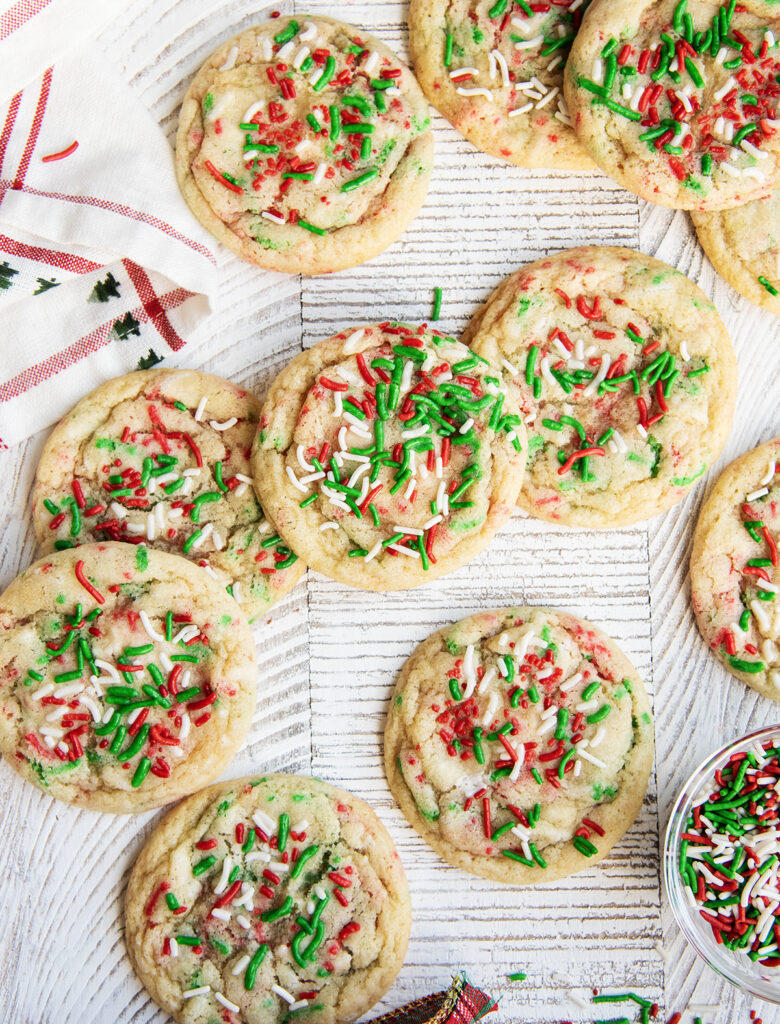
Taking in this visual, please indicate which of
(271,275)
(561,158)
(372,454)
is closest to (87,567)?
(372,454)

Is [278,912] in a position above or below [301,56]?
below

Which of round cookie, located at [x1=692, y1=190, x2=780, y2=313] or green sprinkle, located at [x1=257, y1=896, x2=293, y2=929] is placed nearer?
green sprinkle, located at [x1=257, y1=896, x2=293, y2=929]

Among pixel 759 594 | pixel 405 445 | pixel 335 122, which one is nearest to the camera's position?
pixel 405 445

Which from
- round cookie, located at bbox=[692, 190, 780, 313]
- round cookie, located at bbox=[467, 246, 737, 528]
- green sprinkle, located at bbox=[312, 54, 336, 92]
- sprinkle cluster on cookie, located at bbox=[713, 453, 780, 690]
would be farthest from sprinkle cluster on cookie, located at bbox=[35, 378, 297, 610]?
round cookie, located at bbox=[692, 190, 780, 313]

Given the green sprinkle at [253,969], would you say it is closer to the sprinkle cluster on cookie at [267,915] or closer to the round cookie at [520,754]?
the sprinkle cluster on cookie at [267,915]

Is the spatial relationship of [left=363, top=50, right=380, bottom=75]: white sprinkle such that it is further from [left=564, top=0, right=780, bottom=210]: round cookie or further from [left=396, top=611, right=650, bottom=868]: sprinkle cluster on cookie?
[left=396, top=611, right=650, bottom=868]: sprinkle cluster on cookie

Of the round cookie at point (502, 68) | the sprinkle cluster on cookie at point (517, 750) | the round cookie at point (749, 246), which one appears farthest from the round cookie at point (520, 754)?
the round cookie at point (502, 68)

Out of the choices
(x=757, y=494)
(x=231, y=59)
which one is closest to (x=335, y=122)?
(x=231, y=59)

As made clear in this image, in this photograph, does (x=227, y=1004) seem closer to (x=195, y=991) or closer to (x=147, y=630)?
(x=195, y=991)
